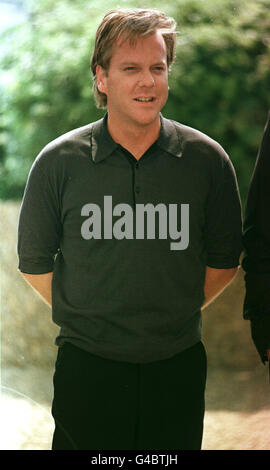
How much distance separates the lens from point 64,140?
221 cm

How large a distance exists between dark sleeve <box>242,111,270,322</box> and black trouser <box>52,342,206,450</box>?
10.7 inches

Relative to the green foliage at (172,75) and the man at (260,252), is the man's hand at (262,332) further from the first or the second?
the green foliage at (172,75)

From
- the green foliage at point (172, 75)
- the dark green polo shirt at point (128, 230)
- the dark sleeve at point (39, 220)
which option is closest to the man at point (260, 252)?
the dark green polo shirt at point (128, 230)

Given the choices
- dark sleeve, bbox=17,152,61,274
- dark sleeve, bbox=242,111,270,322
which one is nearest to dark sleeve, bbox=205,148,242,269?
dark sleeve, bbox=242,111,270,322

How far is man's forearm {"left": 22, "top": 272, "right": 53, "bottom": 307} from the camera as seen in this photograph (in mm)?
2328

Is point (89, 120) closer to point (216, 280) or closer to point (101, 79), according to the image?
point (101, 79)

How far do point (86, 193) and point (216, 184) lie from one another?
40 centimetres

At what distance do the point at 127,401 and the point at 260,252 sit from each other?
1.99 feet

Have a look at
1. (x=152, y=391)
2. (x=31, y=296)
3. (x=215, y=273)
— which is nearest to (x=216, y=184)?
(x=215, y=273)

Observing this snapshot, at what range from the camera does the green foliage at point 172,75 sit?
248 cm

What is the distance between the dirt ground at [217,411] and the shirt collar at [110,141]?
2.89 feet

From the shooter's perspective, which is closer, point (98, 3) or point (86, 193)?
point (86, 193)

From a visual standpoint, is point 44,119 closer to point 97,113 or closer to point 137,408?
point 97,113
